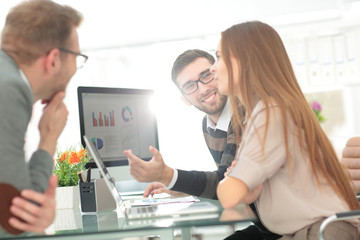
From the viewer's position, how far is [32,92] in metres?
1.34

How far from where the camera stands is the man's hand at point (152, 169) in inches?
69.7

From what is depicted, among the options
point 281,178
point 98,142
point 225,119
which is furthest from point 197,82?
point 281,178

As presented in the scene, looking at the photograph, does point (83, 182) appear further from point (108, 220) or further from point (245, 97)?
point (245, 97)

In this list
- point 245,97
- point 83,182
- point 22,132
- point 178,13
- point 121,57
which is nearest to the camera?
point 22,132

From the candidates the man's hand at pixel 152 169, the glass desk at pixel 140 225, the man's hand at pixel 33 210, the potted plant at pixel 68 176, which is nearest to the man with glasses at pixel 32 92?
the man's hand at pixel 33 210

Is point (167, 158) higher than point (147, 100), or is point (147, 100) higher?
point (147, 100)

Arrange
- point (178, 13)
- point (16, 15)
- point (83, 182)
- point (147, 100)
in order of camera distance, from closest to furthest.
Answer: point (16, 15) < point (83, 182) < point (147, 100) < point (178, 13)

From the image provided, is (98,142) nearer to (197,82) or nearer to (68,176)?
(68,176)

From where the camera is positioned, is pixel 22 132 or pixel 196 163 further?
pixel 196 163

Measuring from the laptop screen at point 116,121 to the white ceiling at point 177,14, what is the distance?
8.69 feet

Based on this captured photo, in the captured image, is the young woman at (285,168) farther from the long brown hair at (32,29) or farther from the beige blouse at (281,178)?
the long brown hair at (32,29)

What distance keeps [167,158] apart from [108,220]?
4347mm

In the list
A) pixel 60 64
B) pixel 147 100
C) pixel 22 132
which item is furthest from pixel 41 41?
pixel 147 100

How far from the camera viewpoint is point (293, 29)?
5633mm
